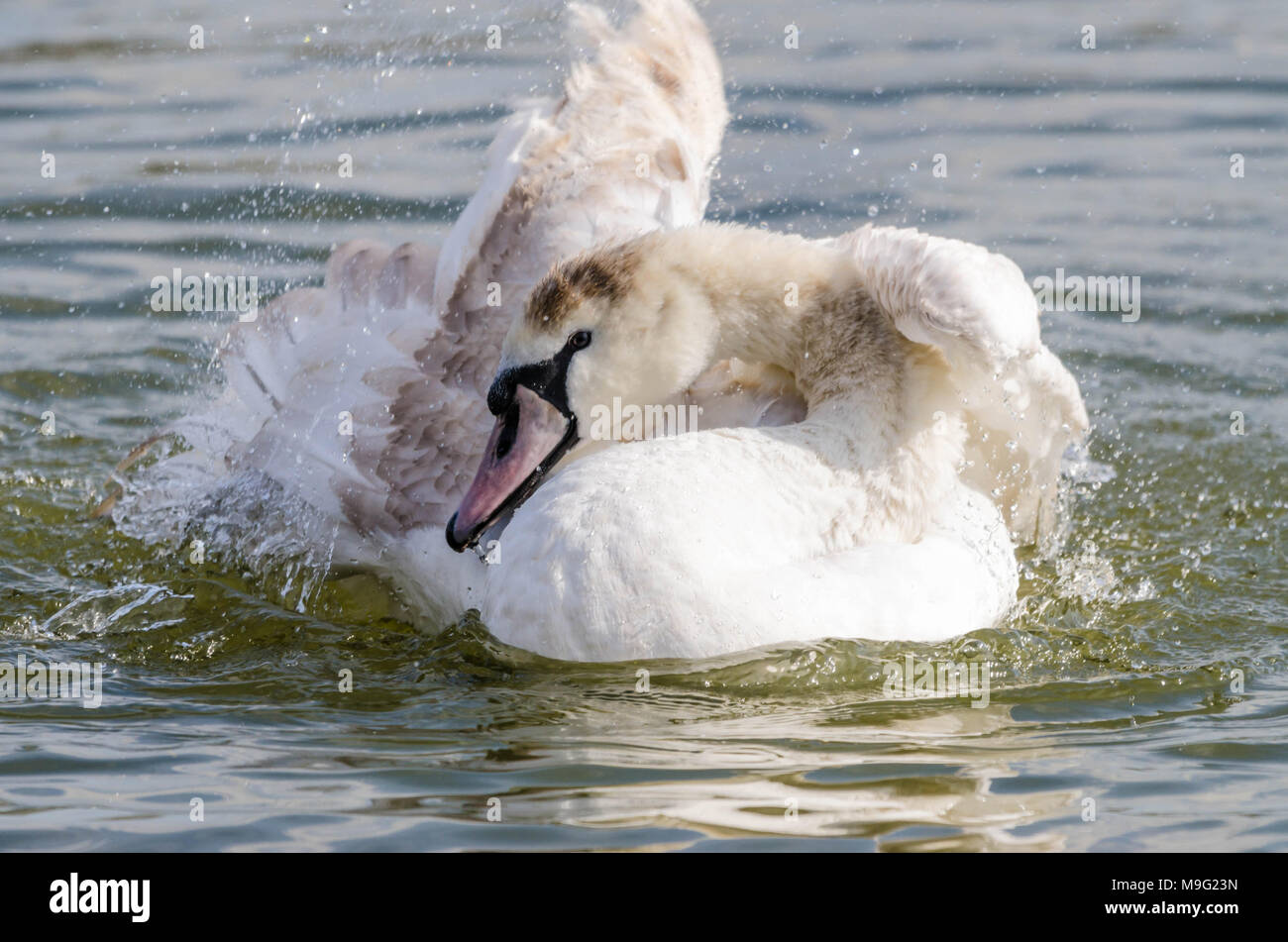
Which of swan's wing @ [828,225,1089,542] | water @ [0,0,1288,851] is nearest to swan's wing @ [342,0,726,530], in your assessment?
water @ [0,0,1288,851]

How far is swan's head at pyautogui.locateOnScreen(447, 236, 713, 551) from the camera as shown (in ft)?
17.9

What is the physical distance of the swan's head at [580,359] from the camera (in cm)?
545

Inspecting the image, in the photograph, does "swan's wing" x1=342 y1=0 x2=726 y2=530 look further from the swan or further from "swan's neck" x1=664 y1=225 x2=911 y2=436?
"swan's neck" x1=664 y1=225 x2=911 y2=436

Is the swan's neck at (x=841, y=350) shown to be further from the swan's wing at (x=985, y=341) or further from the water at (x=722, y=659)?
the water at (x=722, y=659)

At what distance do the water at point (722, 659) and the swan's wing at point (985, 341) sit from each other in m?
0.52

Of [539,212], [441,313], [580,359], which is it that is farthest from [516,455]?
[539,212]

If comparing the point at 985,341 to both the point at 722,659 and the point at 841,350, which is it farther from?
the point at 722,659

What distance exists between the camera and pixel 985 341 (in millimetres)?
5051

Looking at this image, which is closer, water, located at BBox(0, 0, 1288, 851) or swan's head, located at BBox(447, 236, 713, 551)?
water, located at BBox(0, 0, 1288, 851)

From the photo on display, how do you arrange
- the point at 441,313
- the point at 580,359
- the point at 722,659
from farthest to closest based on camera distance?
the point at 441,313 < the point at 580,359 < the point at 722,659

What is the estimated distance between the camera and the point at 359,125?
12656mm

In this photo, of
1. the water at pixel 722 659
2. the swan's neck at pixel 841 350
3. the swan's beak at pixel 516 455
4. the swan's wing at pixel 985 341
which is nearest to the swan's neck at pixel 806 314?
the swan's neck at pixel 841 350

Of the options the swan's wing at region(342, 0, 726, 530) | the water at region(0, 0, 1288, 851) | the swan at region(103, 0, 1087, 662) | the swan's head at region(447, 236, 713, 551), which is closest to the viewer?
the water at region(0, 0, 1288, 851)

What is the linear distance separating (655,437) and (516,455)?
0.46 meters
